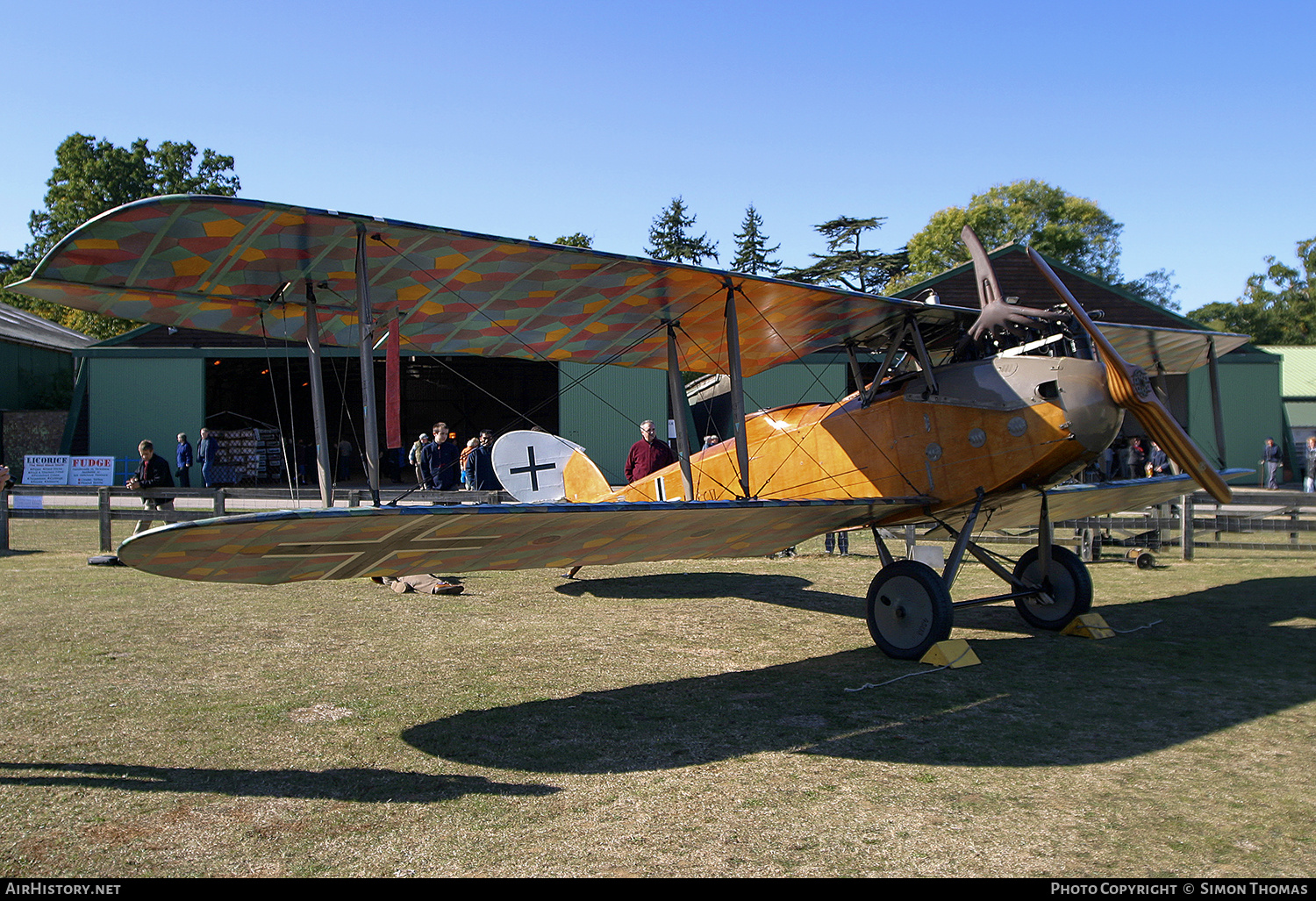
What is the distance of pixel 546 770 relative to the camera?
4188 millimetres

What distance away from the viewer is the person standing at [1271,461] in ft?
84.3

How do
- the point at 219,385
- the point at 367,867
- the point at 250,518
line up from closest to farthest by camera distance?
the point at 367,867, the point at 250,518, the point at 219,385

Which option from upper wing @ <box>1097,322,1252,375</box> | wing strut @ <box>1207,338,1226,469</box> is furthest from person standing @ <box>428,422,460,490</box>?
wing strut @ <box>1207,338,1226,469</box>

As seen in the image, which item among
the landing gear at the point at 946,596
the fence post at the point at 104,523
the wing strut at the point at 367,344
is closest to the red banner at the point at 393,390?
the wing strut at the point at 367,344

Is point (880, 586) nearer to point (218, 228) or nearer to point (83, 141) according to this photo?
point (218, 228)

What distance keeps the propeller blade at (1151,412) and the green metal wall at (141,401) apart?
28.1 m

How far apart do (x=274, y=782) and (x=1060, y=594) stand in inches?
259

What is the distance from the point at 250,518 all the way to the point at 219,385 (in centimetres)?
3562

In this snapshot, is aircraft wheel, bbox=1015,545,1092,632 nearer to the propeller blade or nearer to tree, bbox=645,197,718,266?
the propeller blade

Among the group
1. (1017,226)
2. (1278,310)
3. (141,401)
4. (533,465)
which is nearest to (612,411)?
(141,401)

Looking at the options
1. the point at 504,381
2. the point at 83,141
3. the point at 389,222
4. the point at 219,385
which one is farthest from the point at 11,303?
the point at 389,222

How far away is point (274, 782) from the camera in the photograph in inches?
158

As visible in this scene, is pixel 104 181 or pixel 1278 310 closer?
pixel 104 181

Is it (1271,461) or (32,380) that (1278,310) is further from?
(32,380)
